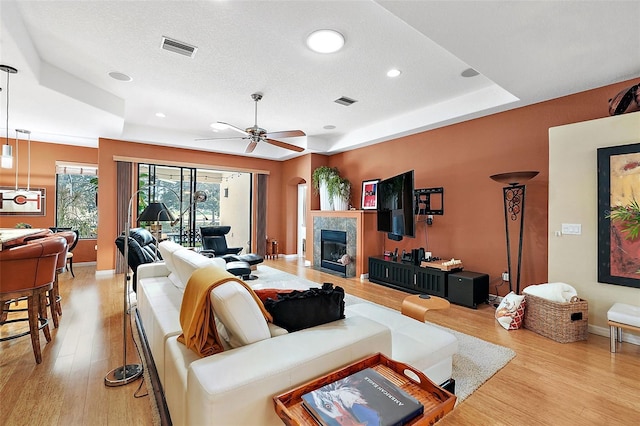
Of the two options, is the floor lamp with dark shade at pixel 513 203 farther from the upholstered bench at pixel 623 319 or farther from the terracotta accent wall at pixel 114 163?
the terracotta accent wall at pixel 114 163

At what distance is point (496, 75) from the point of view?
3041 mm

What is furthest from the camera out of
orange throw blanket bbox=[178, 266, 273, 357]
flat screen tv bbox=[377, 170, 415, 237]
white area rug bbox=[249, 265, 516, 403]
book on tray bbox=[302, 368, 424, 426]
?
flat screen tv bbox=[377, 170, 415, 237]

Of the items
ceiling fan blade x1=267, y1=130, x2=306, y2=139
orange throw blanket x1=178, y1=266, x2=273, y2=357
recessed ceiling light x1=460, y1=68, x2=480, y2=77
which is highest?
recessed ceiling light x1=460, y1=68, x2=480, y2=77

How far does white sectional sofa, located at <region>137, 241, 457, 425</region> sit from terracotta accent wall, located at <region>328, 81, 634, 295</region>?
102 inches

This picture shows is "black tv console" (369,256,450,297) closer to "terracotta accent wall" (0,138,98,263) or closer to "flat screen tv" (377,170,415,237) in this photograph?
"flat screen tv" (377,170,415,237)

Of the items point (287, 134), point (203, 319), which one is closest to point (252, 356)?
point (203, 319)

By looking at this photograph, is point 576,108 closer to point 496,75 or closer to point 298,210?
point 496,75

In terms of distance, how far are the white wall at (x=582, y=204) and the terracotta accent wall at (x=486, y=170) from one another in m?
0.40

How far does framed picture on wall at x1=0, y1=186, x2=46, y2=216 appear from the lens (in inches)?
231

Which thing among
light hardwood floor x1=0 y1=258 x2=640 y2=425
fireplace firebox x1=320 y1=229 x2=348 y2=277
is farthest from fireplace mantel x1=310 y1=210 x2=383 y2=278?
light hardwood floor x1=0 y1=258 x2=640 y2=425

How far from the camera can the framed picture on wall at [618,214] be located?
2795 mm

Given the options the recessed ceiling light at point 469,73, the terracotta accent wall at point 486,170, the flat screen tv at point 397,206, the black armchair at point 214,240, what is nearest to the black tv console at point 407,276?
the terracotta accent wall at point 486,170

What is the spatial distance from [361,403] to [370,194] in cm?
524

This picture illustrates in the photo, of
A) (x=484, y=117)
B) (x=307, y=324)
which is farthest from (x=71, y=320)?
(x=484, y=117)
